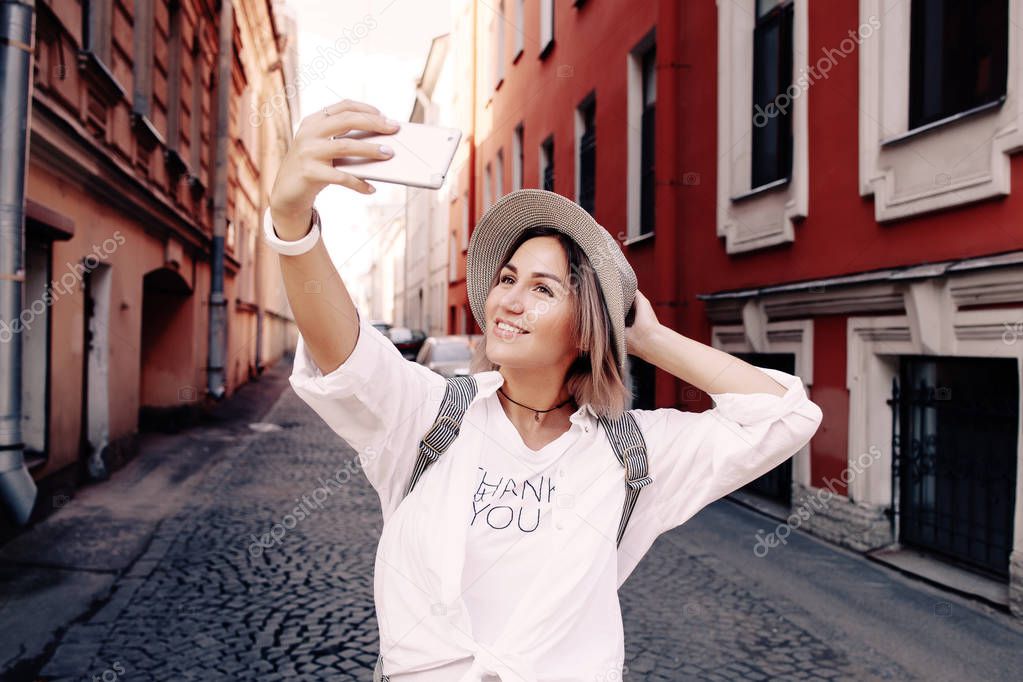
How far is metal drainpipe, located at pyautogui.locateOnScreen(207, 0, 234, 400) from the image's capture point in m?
13.8

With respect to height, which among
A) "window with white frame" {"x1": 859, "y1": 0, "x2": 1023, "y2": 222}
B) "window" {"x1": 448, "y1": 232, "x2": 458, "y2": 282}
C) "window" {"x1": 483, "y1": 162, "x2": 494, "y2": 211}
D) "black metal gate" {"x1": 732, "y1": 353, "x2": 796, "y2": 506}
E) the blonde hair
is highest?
"window" {"x1": 483, "y1": 162, "x2": 494, "y2": 211}

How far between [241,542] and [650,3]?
7589 millimetres

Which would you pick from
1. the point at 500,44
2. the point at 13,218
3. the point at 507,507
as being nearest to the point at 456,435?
the point at 507,507

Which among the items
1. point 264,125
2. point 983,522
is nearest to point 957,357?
point 983,522

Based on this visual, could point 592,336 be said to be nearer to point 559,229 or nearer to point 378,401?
point 559,229

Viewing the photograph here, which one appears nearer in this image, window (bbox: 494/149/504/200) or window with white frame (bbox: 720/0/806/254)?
window with white frame (bbox: 720/0/806/254)

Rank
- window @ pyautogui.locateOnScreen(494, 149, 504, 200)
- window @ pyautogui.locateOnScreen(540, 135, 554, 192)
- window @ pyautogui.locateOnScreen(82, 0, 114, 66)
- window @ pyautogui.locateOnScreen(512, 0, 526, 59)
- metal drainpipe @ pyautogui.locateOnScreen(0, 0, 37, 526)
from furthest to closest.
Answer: window @ pyautogui.locateOnScreen(494, 149, 504, 200) < window @ pyautogui.locateOnScreen(512, 0, 526, 59) < window @ pyautogui.locateOnScreen(540, 135, 554, 192) < window @ pyautogui.locateOnScreen(82, 0, 114, 66) < metal drainpipe @ pyautogui.locateOnScreen(0, 0, 37, 526)

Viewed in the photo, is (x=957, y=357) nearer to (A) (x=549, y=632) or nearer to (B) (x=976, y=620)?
(B) (x=976, y=620)

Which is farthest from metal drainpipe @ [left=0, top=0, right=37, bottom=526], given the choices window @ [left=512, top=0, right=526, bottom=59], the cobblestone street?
window @ [left=512, top=0, right=526, bottom=59]

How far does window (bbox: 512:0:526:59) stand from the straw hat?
15011 mm

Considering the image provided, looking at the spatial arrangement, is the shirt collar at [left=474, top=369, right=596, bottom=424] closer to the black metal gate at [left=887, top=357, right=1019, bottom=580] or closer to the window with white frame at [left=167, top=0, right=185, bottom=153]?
the black metal gate at [left=887, top=357, right=1019, bottom=580]

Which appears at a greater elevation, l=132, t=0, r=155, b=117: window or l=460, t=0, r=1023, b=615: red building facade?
l=132, t=0, r=155, b=117: window

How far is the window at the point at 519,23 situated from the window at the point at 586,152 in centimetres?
395

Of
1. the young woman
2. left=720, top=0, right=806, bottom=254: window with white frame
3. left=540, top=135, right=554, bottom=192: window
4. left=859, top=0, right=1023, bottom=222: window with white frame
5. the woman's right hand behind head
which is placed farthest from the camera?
left=540, top=135, right=554, bottom=192: window
